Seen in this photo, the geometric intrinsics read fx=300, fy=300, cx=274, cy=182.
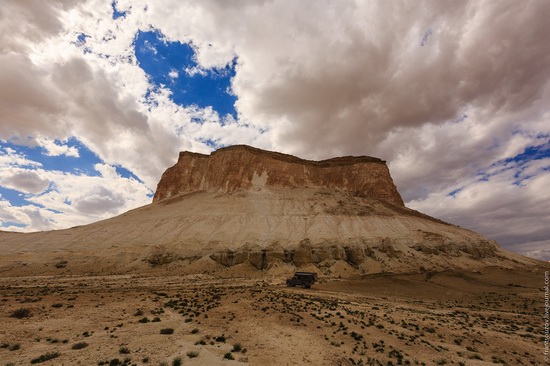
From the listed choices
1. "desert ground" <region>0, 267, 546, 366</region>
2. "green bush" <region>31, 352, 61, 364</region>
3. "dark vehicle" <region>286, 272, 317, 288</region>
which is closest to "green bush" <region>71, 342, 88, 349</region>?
"desert ground" <region>0, 267, 546, 366</region>

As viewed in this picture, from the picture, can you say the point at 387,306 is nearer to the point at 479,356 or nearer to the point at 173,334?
the point at 479,356

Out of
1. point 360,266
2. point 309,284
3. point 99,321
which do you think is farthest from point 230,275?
point 99,321

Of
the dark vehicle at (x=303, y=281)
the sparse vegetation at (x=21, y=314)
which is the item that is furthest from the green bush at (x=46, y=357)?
the dark vehicle at (x=303, y=281)

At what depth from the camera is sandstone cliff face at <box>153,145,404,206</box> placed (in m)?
94.5

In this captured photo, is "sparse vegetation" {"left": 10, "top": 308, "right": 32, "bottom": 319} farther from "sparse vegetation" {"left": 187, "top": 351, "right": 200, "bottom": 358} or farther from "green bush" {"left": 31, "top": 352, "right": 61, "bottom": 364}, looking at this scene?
"sparse vegetation" {"left": 187, "top": 351, "right": 200, "bottom": 358}

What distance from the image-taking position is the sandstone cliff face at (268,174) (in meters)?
94.5

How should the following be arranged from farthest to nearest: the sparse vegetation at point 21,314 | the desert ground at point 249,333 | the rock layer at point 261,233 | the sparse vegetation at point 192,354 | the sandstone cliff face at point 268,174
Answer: the sandstone cliff face at point 268,174 → the rock layer at point 261,233 → the sparse vegetation at point 21,314 → the desert ground at point 249,333 → the sparse vegetation at point 192,354

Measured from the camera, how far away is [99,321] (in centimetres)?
1831

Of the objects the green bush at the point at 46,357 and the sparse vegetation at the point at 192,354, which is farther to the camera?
the sparse vegetation at the point at 192,354

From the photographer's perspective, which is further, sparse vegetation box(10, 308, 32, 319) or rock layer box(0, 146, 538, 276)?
rock layer box(0, 146, 538, 276)

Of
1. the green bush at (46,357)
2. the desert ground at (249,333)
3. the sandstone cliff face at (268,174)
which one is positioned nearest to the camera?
the green bush at (46,357)

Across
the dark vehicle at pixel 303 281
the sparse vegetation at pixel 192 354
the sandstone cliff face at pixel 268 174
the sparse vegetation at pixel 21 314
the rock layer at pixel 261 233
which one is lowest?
the sparse vegetation at pixel 192 354

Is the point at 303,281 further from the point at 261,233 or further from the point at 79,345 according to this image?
the point at 79,345

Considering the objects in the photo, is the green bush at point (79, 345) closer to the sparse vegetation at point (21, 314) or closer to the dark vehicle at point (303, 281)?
the sparse vegetation at point (21, 314)
